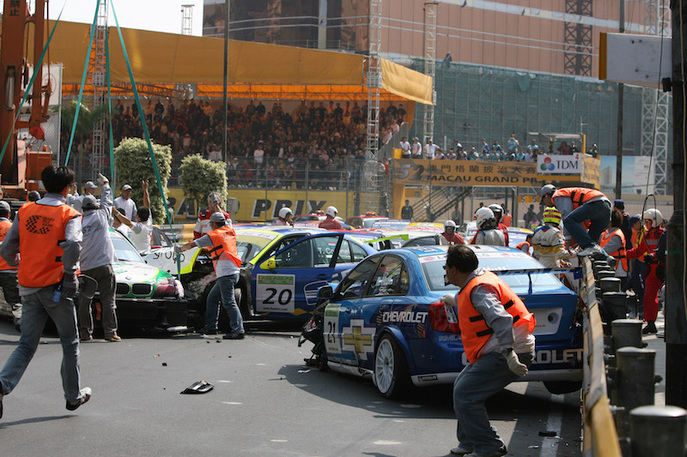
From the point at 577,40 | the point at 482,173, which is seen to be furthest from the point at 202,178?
the point at 577,40

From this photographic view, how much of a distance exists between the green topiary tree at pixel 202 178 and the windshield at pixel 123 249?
1928 centimetres

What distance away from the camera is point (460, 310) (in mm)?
6172

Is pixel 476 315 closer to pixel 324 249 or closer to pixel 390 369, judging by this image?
pixel 390 369

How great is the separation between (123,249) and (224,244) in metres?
1.84

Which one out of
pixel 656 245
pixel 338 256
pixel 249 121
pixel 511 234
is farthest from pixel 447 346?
pixel 249 121

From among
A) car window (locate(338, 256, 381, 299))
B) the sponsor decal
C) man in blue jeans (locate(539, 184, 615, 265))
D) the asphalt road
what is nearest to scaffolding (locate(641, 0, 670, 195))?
man in blue jeans (locate(539, 184, 615, 265))

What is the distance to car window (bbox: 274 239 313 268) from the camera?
13.8 meters

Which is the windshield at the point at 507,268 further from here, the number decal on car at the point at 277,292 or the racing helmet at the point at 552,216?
the number decal on car at the point at 277,292

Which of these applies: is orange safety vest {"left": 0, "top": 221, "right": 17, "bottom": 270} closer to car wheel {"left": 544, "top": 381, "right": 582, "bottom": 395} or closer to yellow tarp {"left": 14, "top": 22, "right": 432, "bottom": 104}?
car wheel {"left": 544, "top": 381, "right": 582, "bottom": 395}

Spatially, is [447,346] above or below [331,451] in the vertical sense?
above

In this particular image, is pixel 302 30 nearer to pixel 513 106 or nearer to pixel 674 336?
pixel 513 106

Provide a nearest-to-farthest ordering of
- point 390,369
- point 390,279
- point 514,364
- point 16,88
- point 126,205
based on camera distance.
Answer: point 514,364, point 390,369, point 390,279, point 126,205, point 16,88

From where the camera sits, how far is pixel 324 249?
1419cm

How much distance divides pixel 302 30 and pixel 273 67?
2175cm
